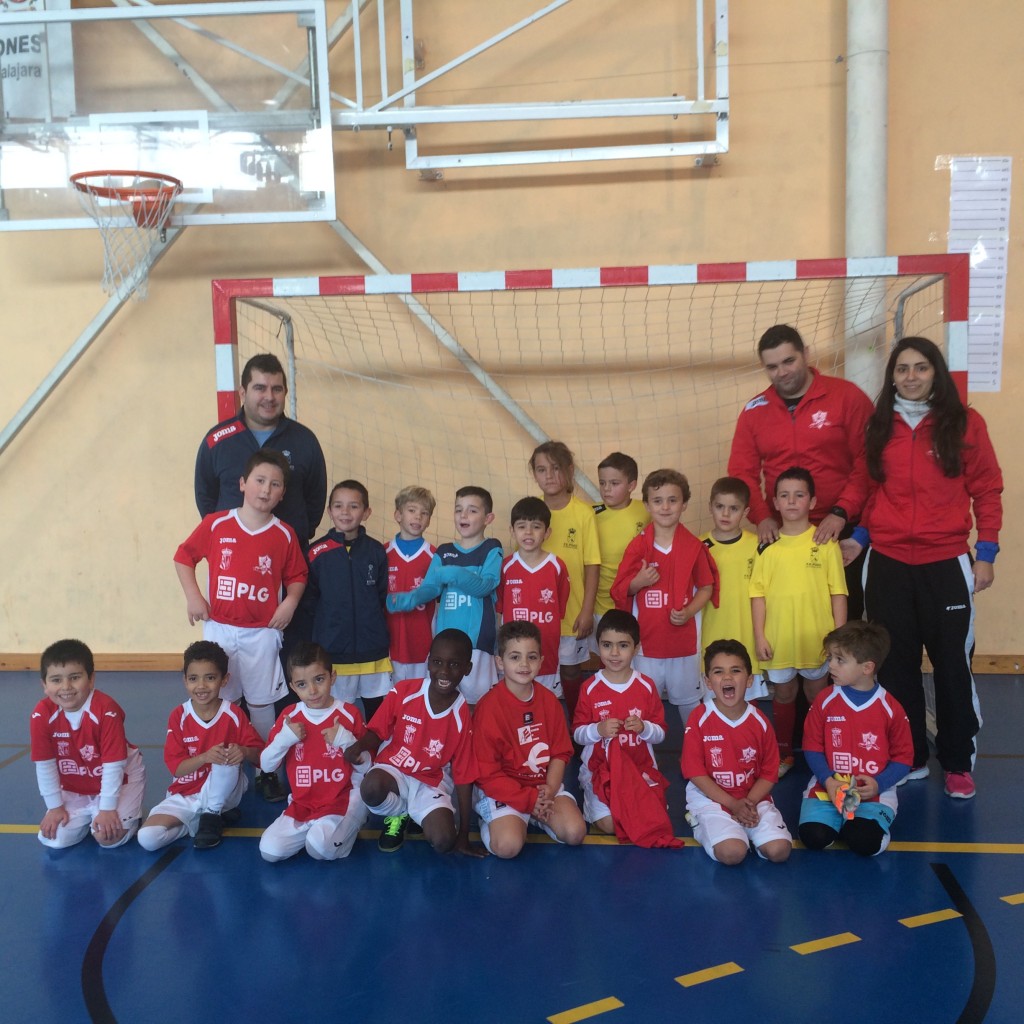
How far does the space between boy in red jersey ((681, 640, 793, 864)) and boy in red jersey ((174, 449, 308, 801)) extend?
5.61 ft

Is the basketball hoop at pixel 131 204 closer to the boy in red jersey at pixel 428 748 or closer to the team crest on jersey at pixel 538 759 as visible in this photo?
the boy in red jersey at pixel 428 748

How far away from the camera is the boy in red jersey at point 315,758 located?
338 centimetres

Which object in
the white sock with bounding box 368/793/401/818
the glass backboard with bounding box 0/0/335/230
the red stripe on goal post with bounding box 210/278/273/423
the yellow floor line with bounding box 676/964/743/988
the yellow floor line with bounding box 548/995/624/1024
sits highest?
the glass backboard with bounding box 0/0/335/230

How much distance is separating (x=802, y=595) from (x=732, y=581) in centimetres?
34

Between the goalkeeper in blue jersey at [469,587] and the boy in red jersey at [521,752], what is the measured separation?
0.50 metres

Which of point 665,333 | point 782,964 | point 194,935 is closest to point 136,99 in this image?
point 665,333

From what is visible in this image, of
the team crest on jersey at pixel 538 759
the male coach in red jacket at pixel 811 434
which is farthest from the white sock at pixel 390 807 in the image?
the male coach in red jacket at pixel 811 434

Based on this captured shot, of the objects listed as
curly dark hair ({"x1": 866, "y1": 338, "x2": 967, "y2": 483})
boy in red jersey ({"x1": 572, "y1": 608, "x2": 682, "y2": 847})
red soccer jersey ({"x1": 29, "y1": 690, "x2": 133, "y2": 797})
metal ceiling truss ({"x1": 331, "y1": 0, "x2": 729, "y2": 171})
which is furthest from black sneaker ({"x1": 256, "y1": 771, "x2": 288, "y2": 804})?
metal ceiling truss ({"x1": 331, "y1": 0, "x2": 729, "y2": 171})

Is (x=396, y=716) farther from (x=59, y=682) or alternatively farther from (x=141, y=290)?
(x=141, y=290)

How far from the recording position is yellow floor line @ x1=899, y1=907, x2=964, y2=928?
2.83 m

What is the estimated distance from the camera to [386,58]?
545 centimetres

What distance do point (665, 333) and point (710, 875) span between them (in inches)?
133

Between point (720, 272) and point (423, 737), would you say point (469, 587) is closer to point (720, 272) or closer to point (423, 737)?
point (423, 737)

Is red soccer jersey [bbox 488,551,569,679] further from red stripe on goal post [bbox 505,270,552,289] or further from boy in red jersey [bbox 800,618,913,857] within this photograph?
red stripe on goal post [bbox 505,270,552,289]
